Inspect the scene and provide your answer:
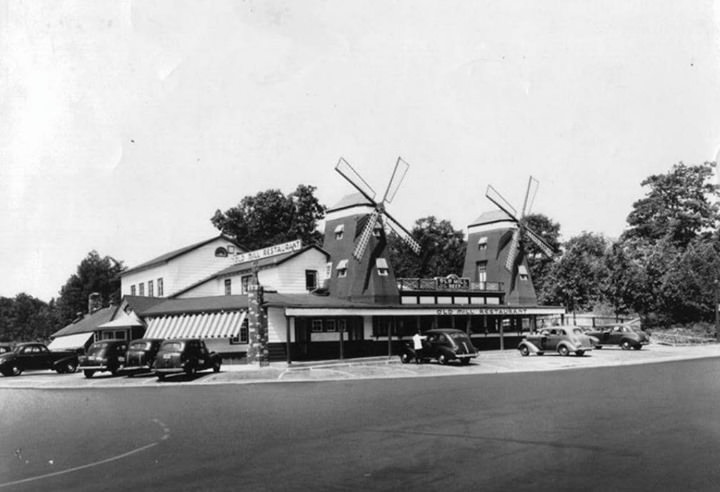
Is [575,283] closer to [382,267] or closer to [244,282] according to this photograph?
[382,267]

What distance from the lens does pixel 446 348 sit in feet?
104

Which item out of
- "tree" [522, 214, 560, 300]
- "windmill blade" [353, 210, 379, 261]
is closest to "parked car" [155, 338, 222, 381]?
"windmill blade" [353, 210, 379, 261]

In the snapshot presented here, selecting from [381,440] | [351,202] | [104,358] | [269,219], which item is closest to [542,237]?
[269,219]

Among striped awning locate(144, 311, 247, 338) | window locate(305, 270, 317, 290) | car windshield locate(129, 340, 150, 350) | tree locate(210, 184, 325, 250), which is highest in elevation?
tree locate(210, 184, 325, 250)

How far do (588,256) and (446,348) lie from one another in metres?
47.7

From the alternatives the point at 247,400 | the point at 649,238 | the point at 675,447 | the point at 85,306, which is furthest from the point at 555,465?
the point at 85,306

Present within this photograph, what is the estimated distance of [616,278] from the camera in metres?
56.8

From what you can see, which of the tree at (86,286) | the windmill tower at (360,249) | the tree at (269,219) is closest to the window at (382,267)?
the windmill tower at (360,249)

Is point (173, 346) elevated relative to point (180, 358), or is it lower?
elevated

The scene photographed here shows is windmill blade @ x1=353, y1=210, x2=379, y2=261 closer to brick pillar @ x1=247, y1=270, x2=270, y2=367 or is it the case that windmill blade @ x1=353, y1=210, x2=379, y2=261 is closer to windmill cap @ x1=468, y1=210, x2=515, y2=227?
brick pillar @ x1=247, y1=270, x2=270, y2=367

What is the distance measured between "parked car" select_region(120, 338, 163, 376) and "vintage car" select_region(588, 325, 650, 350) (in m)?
28.2

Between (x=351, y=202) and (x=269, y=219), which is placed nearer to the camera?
(x=351, y=202)

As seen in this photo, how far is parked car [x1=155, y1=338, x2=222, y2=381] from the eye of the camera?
27578 mm

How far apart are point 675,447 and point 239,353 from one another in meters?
29.2
